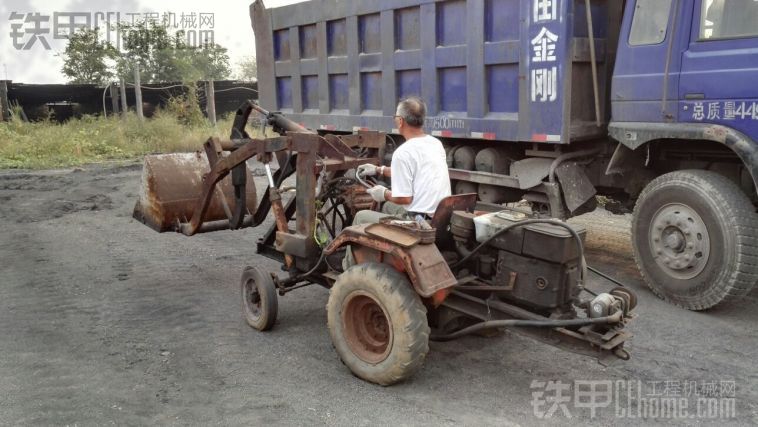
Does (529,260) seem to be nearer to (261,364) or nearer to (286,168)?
(261,364)

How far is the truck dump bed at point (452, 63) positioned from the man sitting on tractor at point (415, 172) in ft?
7.63

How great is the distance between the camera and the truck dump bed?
19.5ft

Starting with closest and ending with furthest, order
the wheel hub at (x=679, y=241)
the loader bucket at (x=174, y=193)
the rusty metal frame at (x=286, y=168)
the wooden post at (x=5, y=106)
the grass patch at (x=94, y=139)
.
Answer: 1. the rusty metal frame at (x=286, y=168)
2. the wheel hub at (x=679, y=241)
3. the loader bucket at (x=174, y=193)
4. the grass patch at (x=94, y=139)
5. the wooden post at (x=5, y=106)

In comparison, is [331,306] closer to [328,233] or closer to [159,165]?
[328,233]

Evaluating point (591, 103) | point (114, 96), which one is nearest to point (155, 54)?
point (114, 96)

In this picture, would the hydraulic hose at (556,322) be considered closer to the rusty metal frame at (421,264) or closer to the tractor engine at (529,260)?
the tractor engine at (529,260)

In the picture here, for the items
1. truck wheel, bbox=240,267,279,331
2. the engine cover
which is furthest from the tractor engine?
truck wheel, bbox=240,267,279,331

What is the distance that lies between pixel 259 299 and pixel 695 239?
3.43 meters

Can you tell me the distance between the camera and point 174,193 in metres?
5.71

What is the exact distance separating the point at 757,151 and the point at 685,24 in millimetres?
1162

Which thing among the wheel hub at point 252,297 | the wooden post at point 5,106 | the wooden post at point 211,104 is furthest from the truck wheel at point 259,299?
the wooden post at point 5,106

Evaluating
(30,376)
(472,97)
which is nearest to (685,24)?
(472,97)

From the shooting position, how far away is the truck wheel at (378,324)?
3586mm

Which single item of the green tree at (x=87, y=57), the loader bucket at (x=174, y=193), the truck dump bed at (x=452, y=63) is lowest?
the loader bucket at (x=174, y=193)
